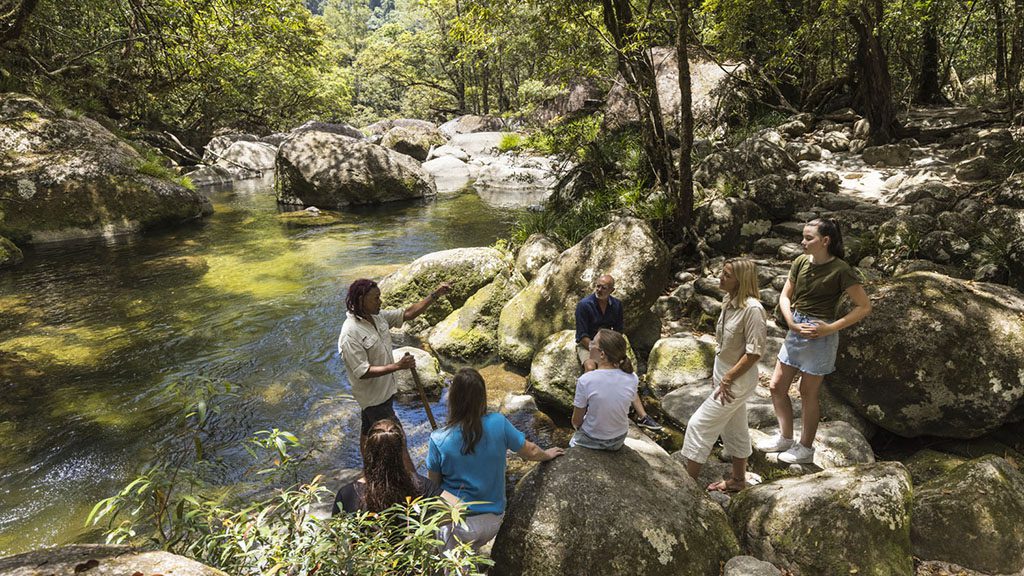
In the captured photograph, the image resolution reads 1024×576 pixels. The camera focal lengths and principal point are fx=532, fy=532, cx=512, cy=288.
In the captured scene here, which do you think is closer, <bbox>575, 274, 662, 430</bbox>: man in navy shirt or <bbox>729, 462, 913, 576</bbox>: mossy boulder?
<bbox>729, 462, 913, 576</bbox>: mossy boulder

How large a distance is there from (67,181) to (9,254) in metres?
2.82

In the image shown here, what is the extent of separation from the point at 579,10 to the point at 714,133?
5356 millimetres

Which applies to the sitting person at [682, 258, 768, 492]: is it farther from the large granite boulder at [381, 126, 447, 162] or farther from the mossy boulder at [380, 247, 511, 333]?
the large granite boulder at [381, 126, 447, 162]

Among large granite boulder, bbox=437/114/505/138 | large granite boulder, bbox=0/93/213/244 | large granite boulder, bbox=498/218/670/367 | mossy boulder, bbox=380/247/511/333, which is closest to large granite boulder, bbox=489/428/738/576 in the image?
large granite boulder, bbox=498/218/670/367

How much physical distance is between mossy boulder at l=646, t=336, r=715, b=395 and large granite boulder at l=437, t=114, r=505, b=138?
30389 millimetres

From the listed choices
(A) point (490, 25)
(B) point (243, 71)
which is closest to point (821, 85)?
(A) point (490, 25)

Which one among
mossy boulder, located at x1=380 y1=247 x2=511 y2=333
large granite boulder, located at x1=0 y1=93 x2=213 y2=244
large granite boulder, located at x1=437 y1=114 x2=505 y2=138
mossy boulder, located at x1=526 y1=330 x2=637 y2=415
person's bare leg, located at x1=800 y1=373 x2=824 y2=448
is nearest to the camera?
person's bare leg, located at x1=800 y1=373 x2=824 y2=448

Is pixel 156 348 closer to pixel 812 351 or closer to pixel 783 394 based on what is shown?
pixel 783 394

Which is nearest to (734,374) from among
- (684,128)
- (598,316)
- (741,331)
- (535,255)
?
(741,331)

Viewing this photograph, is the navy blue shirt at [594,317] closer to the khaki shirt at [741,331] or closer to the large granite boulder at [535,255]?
the khaki shirt at [741,331]

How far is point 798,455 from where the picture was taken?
4.67 m

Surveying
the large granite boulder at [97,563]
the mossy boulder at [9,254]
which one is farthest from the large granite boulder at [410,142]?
the large granite boulder at [97,563]

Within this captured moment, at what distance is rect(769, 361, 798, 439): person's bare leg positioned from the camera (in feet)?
15.3

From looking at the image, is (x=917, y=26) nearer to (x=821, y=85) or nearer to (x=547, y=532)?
(x=821, y=85)
